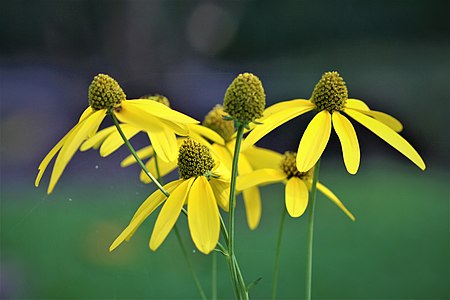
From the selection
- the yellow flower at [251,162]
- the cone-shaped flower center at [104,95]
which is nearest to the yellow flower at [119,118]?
the cone-shaped flower center at [104,95]

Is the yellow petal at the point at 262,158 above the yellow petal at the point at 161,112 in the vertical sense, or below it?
below

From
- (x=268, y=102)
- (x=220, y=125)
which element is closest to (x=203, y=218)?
(x=220, y=125)

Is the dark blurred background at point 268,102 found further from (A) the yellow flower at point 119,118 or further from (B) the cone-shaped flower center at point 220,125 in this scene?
(A) the yellow flower at point 119,118

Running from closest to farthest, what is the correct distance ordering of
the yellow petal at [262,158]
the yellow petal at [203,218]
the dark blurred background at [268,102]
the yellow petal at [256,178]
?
the yellow petal at [203,218]
the yellow petal at [256,178]
the yellow petal at [262,158]
the dark blurred background at [268,102]

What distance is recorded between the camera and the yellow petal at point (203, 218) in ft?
1.17

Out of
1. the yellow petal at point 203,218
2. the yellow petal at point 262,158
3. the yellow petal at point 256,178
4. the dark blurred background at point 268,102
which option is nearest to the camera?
the yellow petal at point 203,218

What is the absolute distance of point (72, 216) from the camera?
1703 millimetres

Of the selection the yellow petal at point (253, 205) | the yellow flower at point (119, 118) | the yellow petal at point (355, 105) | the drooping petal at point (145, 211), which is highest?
the yellow flower at point (119, 118)

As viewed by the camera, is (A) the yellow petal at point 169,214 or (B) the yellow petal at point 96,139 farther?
(B) the yellow petal at point 96,139

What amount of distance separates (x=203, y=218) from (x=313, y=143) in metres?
0.09

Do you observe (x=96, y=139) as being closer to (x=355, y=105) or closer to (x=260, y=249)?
(x=355, y=105)

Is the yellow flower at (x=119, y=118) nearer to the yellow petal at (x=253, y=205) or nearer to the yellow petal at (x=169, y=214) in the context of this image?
the yellow petal at (x=169, y=214)

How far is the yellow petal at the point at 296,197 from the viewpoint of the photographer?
17.5 inches

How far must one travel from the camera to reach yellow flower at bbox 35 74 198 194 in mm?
400
